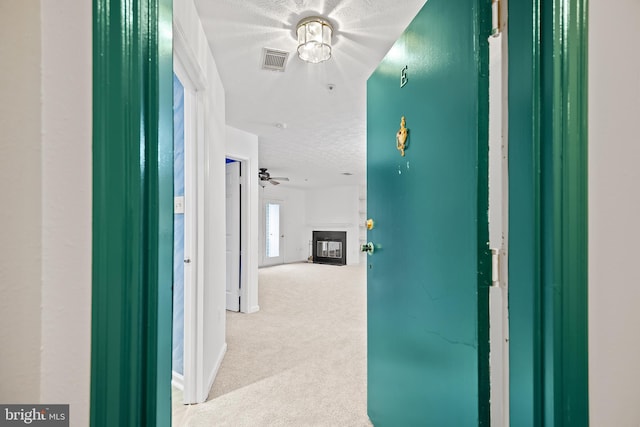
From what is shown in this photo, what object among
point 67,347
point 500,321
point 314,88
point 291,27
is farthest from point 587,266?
point 314,88

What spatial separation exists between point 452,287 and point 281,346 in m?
2.18

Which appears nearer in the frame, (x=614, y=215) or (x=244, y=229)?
(x=614, y=215)

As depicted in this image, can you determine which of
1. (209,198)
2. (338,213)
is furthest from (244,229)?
(338,213)

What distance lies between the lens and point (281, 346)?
109 inches

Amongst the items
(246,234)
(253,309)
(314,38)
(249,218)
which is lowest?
(253,309)

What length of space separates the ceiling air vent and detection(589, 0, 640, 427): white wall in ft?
5.85

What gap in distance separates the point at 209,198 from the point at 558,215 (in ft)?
6.37

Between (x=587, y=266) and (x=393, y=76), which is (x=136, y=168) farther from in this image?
(x=393, y=76)

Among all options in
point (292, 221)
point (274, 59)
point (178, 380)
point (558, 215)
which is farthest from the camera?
point (292, 221)

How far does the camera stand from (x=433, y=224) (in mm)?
1102

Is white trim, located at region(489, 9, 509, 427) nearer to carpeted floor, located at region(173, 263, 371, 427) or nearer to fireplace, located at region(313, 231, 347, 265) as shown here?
carpeted floor, located at region(173, 263, 371, 427)

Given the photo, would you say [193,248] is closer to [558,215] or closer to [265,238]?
[558,215]

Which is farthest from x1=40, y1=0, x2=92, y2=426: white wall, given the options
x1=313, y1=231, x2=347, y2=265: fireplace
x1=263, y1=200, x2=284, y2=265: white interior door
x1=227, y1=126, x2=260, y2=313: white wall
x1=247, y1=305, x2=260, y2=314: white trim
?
x1=313, y1=231, x2=347, y2=265: fireplace

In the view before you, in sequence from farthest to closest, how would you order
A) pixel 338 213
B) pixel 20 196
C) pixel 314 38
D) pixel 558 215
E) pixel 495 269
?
pixel 338 213 → pixel 314 38 → pixel 495 269 → pixel 558 215 → pixel 20 196
